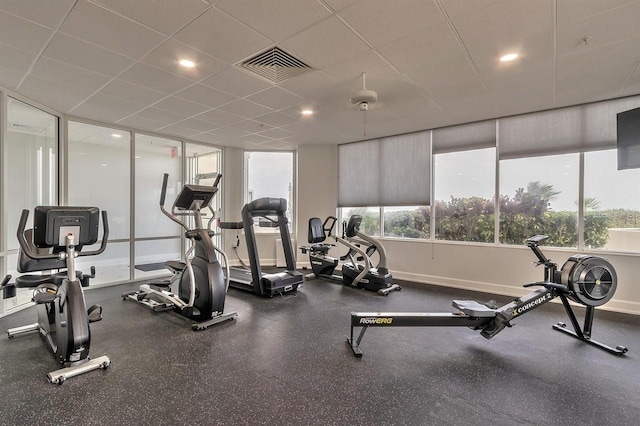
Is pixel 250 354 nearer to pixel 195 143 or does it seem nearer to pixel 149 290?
pixel 149 290

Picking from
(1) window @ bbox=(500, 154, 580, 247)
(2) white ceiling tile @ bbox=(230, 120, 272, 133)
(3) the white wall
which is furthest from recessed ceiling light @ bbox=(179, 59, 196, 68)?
(1) window @ bbox=(500, 154, 580, 247)

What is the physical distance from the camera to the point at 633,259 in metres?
3.90

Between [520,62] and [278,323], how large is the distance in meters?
3.95

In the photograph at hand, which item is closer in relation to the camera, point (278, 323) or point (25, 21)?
point (25, 21)

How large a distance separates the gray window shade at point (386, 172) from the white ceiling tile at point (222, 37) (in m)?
3.87

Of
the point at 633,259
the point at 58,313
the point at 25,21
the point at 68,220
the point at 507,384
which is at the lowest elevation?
the point at 507,384

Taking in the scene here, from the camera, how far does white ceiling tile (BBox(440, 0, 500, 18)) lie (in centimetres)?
209

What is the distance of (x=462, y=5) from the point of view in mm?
2129

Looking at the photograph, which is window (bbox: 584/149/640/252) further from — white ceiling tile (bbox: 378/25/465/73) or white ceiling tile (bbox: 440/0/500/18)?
white ceiling tile (bbox: 440/0/500/18)

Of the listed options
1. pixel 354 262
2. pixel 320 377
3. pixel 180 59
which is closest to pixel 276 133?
pixel 180 59

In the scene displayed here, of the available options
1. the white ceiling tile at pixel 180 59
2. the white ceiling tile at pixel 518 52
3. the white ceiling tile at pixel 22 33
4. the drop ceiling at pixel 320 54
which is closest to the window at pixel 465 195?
the drop ceiling at pixel 320 54

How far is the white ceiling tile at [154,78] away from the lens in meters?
3.12

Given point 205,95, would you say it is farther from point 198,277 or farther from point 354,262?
point 354,262

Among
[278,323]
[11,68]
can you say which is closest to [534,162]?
[278,323]
